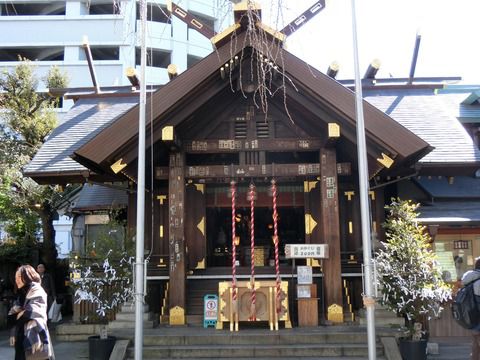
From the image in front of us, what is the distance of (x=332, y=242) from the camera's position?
10.6m

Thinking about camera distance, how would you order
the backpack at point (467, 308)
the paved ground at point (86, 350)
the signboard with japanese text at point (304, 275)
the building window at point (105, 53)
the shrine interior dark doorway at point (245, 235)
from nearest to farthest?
the backpack at point (467, 308)
the paved ground at point (86, 350)
the signboard with japanese text at point (304, 275)
the shrine interior dark doorway at point (245, 235)
the building window at point (105, 53)

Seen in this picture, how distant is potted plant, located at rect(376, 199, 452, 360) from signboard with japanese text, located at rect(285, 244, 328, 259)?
112 centimetres

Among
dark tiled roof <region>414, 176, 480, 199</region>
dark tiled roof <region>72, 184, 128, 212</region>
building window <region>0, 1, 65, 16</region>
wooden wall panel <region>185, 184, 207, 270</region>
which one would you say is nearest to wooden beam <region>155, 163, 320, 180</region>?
wooden wall panel <region>185, 184, 207, 270</region>

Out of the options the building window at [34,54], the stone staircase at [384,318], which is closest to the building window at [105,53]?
the building window at [34,54]

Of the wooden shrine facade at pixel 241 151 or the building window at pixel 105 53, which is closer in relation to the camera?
the wooden shrine facade at pixel 241 151

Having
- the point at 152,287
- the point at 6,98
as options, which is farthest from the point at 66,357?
the point at 6,98

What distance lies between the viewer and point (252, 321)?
10500mm

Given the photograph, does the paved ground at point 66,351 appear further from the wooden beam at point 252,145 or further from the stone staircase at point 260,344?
the wooden beam at point 252,145

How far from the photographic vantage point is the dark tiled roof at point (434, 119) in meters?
12.3

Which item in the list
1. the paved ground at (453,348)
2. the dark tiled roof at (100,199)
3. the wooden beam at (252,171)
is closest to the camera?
the paved ground at (453,348)

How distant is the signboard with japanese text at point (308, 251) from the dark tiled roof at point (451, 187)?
3.89 m

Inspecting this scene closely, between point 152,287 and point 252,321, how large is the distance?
2668 millimetres

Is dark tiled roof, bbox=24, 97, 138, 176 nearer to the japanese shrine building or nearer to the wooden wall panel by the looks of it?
the japanese shrine building

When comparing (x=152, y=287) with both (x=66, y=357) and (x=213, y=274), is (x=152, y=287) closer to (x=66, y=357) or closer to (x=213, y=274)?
(x=213, y=274)
